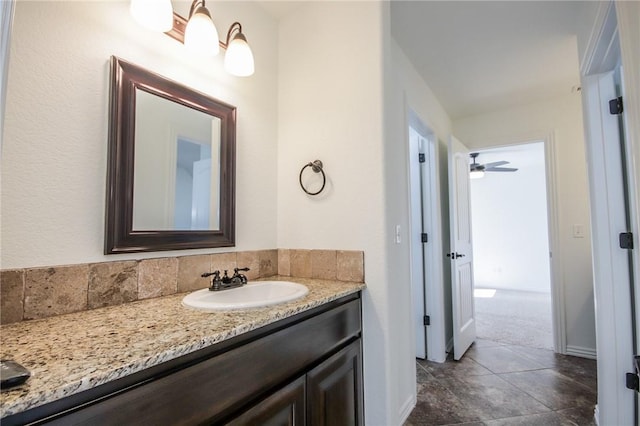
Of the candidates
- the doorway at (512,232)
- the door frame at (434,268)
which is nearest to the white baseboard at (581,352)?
the door frame at (434,268)

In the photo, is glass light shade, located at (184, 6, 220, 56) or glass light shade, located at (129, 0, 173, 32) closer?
glass light shade, located at (129, 0, 173, 32)

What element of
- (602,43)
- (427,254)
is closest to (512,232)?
(427,254)

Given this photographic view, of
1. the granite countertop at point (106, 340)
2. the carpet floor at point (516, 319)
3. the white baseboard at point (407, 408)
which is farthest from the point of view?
the carpet floor at point (516, 319)

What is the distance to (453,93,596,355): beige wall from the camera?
2.73 metres

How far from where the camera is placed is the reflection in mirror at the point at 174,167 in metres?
1.20

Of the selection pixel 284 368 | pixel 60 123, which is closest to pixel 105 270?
pixel 60 123

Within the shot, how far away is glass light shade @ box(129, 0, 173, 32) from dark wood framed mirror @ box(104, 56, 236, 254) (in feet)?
0.56

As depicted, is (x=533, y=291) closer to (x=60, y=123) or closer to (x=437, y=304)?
(x=437, y=304)

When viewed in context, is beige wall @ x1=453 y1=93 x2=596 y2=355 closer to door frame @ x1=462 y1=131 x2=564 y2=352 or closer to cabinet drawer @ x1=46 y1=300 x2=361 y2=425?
door frame @ x1=462 y1=131 x2=564 y2=352

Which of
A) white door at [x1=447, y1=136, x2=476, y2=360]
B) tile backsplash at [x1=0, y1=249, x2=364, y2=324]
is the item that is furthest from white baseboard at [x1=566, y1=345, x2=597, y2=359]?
tile backsplash at [x1=0, y1=249, x2=364, y2=324]

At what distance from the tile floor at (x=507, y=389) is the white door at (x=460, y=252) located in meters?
0.22

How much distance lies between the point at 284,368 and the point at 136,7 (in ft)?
4.62

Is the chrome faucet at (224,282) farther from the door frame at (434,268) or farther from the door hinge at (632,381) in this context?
the door hinge at (632,381)

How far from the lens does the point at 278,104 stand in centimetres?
190
